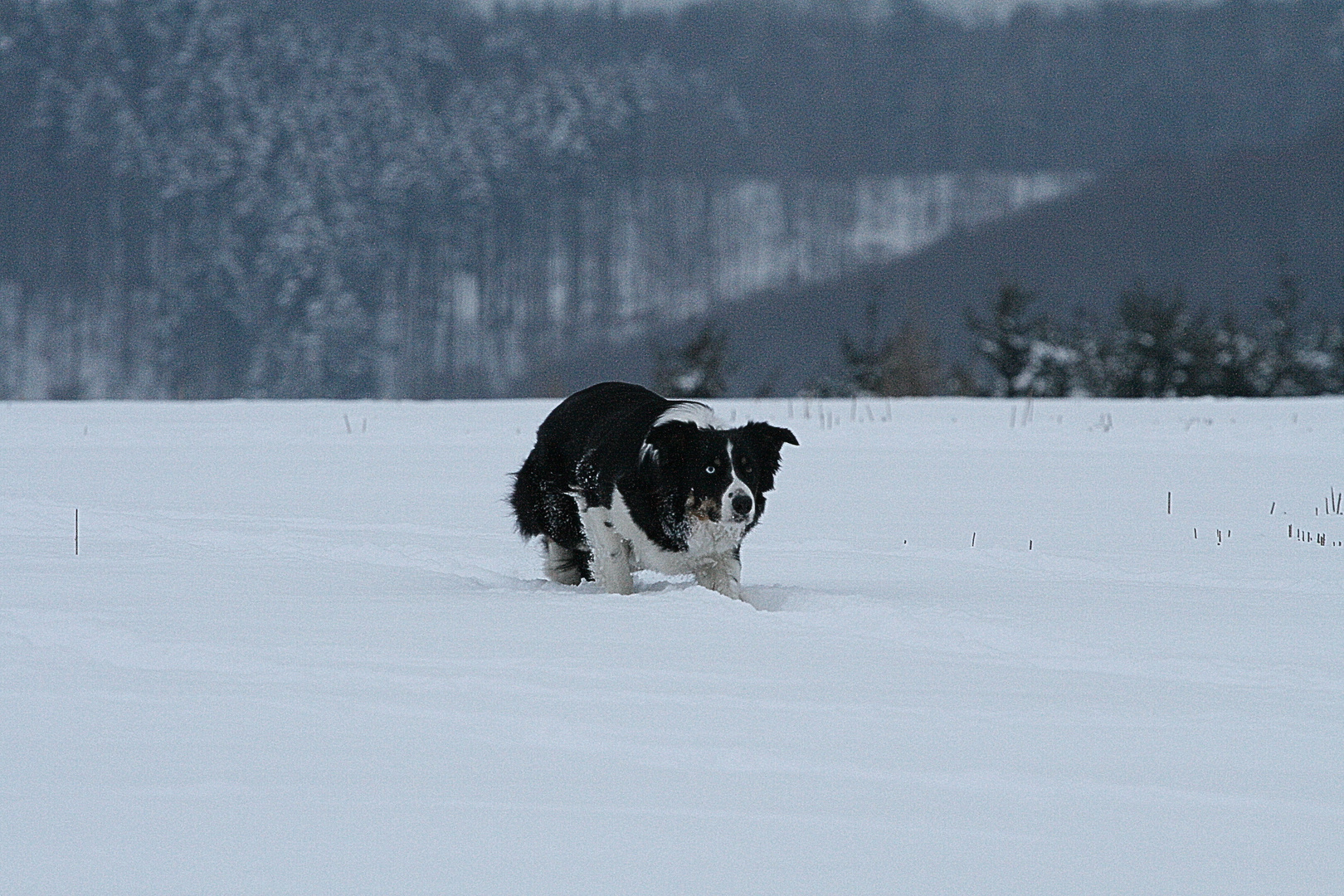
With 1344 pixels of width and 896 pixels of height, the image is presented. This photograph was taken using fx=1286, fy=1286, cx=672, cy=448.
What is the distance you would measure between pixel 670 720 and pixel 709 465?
9.45 ft

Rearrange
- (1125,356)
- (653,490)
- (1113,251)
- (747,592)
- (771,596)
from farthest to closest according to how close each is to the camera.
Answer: (1113,251), (1125,356), (653,490), (747,592), (771,596)

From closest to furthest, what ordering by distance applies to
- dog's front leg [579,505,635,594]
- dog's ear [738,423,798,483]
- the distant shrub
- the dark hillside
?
dog's ear [738,423,798,483]
dog's front leg [579,505,635,594]
the distant shrub
the dark hillside

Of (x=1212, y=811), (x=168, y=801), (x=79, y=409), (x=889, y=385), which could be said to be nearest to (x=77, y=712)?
(x=168, y=801)

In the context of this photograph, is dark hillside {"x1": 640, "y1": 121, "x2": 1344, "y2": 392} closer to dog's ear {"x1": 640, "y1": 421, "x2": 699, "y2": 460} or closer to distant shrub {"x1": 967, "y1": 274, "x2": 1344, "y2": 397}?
distant shrub {"x1": 967, "y1": 274, "x2": 1344, "y2": 397}

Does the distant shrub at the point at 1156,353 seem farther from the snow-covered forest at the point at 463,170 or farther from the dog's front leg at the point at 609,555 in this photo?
the dog's front leg at the point at 609,555

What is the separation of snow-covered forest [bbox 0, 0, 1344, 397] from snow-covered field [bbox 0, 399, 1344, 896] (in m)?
48.8

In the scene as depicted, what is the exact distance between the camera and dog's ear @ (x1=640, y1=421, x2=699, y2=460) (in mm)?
5902

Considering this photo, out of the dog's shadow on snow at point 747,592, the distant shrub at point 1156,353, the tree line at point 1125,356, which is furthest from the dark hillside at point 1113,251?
the dog's shadow on snow at point 747,592

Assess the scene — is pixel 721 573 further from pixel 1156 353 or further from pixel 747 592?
pixel 1156 353

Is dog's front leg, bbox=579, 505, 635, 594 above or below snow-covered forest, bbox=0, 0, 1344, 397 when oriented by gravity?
below

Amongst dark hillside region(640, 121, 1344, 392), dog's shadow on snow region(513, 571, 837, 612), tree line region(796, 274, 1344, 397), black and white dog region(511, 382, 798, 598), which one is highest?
dark hillside region(640, 121, 1344, 392)

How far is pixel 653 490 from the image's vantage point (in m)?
6.05

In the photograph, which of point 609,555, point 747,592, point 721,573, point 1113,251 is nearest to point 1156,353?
point 1113,251

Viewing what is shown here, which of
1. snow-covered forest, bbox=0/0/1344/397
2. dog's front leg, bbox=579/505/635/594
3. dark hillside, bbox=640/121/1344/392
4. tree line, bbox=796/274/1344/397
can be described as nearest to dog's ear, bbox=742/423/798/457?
dog's front leg, bbox=579/505/635/594
